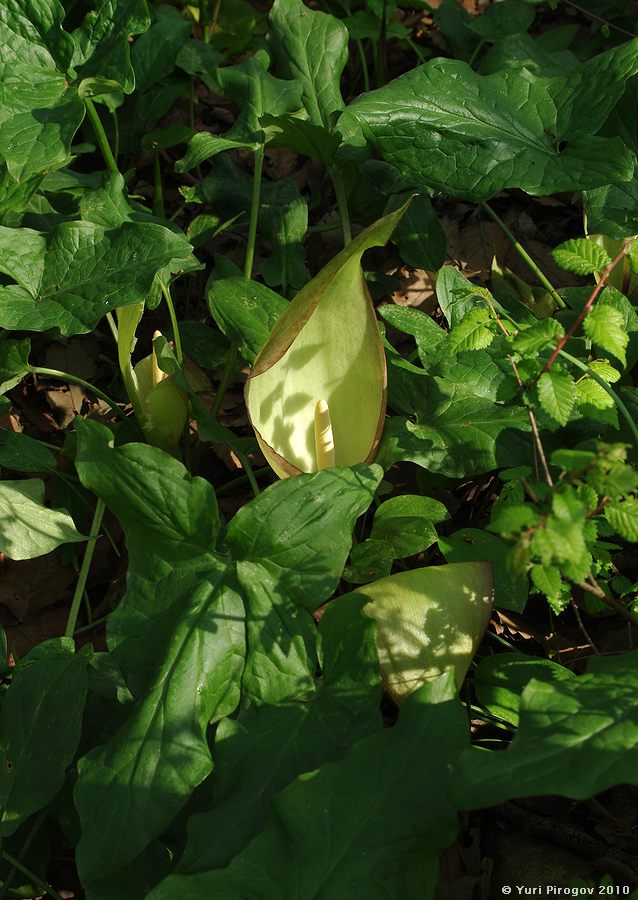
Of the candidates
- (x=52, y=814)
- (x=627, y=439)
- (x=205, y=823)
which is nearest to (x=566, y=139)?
(x=627, y=439)

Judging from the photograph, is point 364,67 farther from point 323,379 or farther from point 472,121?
point 323,379

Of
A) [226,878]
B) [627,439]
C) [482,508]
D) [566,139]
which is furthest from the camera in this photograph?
[482,508]

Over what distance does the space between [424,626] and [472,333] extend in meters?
0.48

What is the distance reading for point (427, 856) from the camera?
119cm

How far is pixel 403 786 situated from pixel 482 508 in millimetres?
823

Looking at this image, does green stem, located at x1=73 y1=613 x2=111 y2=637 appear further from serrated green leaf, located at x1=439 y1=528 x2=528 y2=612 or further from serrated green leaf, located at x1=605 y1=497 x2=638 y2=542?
serrated green leaf, located at x1=605 y1=497 x2=638 y2=542

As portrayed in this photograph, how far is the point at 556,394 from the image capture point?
119cm

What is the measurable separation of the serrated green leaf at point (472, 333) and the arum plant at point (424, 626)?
388mm

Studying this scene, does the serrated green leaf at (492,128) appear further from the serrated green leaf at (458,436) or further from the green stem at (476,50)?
the green stem at (476,50)

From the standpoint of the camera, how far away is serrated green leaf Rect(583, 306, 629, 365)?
1.19 meters

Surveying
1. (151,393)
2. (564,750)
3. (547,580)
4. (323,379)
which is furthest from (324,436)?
(564,750)

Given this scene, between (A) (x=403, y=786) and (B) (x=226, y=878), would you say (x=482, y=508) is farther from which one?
(B) (x=226, y=878)

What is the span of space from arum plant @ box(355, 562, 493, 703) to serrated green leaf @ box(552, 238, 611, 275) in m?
0.53

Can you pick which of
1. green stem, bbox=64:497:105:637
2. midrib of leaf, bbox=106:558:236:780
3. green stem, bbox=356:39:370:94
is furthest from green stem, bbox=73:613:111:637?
green stem, bbox=356:39:370:94
